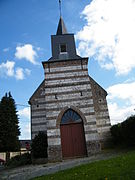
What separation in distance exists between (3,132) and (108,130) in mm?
17809

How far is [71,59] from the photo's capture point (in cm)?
1543

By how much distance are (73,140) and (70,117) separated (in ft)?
5.80

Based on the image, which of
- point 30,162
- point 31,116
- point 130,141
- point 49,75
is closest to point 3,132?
point 31,116

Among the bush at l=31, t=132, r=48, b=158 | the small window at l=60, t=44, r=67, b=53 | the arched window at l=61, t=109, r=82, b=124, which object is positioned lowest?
the bush at l=31, t=132, r=48, b=158

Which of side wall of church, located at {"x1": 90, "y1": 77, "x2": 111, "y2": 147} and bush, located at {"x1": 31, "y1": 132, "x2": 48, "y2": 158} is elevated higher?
side wall of church, located at {"x1": 90, "y1": 77, "x2": 111, "y2": 147}

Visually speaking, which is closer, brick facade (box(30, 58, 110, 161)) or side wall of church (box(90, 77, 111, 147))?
brick facade (box(30, 58, 110, 161))

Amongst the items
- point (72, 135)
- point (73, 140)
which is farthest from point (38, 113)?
point (73, 140)

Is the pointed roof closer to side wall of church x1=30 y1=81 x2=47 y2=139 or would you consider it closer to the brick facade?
the brick facade

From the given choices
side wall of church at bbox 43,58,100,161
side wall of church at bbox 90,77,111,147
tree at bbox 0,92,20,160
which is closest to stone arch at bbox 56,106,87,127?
side wall of church at bbox 43,58,100,161

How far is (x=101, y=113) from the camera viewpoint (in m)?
18.6

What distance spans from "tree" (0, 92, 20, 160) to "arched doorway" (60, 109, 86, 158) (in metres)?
17.1

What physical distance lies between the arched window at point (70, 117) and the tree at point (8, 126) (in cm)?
1719

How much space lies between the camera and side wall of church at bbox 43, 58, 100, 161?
1320cm

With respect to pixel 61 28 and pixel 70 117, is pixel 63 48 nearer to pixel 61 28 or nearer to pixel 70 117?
pixel 61 28
